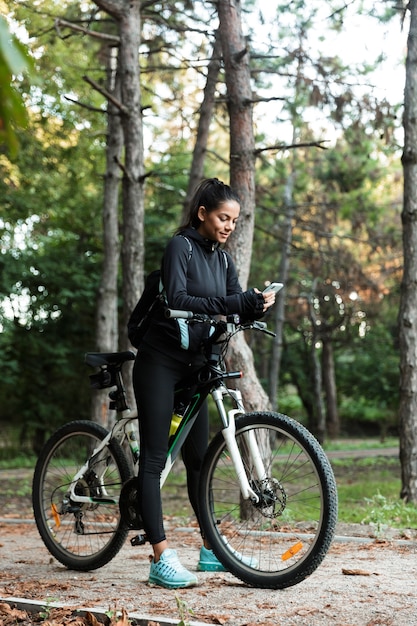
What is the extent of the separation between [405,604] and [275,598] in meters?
0.57

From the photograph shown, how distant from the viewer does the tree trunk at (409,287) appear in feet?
29.9

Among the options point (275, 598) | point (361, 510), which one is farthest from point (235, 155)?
point (275, 598)

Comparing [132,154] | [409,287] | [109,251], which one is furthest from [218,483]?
[109,251]

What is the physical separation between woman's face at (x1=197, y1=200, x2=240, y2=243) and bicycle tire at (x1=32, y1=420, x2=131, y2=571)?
1.36m

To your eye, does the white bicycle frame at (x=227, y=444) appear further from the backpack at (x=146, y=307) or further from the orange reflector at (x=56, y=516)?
the backpack at (x=146, y=307)

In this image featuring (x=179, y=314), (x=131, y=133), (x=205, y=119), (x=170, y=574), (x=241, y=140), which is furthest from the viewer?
(x=205, y=119)

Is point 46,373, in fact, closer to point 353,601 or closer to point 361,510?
point 361,510

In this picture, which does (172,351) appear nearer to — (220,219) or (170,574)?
(220,219)

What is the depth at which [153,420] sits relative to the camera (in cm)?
428

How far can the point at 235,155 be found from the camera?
7.81m

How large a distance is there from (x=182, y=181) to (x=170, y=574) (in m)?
19.1

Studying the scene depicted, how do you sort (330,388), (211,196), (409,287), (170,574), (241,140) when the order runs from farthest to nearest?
(330,388), (409,287), (241,140), (211,196), (170,574)

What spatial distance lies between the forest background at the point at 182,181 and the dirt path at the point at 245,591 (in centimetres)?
652

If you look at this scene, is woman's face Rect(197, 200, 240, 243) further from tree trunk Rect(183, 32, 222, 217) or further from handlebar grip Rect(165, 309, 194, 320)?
tree trunk Rect(183, 32, 222, 217)
